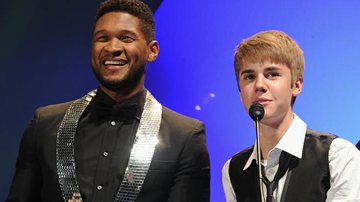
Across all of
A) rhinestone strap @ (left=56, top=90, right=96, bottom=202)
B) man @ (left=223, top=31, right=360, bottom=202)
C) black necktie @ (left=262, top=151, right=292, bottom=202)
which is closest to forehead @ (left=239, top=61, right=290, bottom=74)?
man @ (left=223, top=31, right=360, bottom=202)

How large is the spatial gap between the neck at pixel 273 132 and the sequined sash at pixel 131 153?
36 cm

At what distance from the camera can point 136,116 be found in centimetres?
190

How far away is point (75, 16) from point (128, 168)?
1394 millimetres

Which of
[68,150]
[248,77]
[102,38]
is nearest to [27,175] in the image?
[68,150]

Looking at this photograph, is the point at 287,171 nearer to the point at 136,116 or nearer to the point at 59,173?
the point at 136,116

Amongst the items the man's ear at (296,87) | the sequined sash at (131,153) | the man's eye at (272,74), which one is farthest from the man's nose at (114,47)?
the man's ear at (296,87)

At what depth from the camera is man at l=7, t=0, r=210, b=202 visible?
1.77 meters

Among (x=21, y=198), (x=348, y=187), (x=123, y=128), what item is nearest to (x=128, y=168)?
(x=123, y=128)

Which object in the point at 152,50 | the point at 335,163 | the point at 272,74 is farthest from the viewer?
the point at 152,50

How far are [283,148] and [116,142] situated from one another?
54 centimetres

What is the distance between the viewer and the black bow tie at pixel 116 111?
6.14 ft

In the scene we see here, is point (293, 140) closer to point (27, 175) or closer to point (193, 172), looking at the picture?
point (193, 172)

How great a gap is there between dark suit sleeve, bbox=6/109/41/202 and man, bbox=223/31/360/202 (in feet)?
2.12

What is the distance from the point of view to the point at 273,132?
1.89 metres
